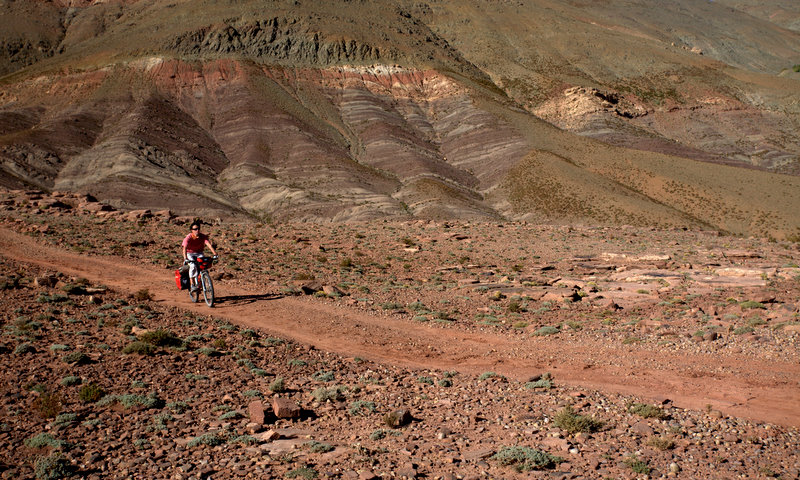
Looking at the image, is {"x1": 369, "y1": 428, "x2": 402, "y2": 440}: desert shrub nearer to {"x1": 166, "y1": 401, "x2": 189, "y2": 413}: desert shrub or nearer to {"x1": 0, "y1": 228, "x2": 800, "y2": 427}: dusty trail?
{"x1": 166, "y1": 401, "x2": 189, "y2": 413}: desert shrub

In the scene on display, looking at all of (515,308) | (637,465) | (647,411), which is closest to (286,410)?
(637,465)

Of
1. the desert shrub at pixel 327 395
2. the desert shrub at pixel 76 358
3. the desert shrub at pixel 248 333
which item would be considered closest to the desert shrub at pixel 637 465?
the desert shrub at pixel 327 395

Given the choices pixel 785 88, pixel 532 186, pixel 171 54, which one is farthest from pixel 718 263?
pixel 785 88

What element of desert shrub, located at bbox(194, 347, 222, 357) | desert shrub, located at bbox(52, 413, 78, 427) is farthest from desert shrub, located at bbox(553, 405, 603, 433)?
desert shrub, located at bbox(52, 413, 78, 427)

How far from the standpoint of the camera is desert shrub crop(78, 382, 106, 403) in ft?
30.2

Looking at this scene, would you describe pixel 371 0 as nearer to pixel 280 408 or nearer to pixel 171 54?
pixel 171 54

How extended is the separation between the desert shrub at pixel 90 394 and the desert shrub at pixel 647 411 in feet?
29.4

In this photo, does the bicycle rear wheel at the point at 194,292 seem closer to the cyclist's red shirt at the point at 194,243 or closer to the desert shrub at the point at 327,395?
the cyclist's red shirt at the point at 194,243

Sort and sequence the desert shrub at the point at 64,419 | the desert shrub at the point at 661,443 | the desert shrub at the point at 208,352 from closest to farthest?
the desert shrub at the point at 661,443 → the desert shrub at the point at 64,419 → the desert shrub at the point at 208,352

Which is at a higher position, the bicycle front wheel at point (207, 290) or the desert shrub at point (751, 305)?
the bicycle front wheel at point (207, 290)

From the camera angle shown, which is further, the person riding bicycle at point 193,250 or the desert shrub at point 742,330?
the person riding bicycle at point 193,250

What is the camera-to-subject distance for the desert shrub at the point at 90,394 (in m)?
9.21

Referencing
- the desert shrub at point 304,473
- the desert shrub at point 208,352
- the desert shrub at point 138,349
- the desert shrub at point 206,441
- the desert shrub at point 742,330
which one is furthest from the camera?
the desert shrub at point 742,330

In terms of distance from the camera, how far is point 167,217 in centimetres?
3881
